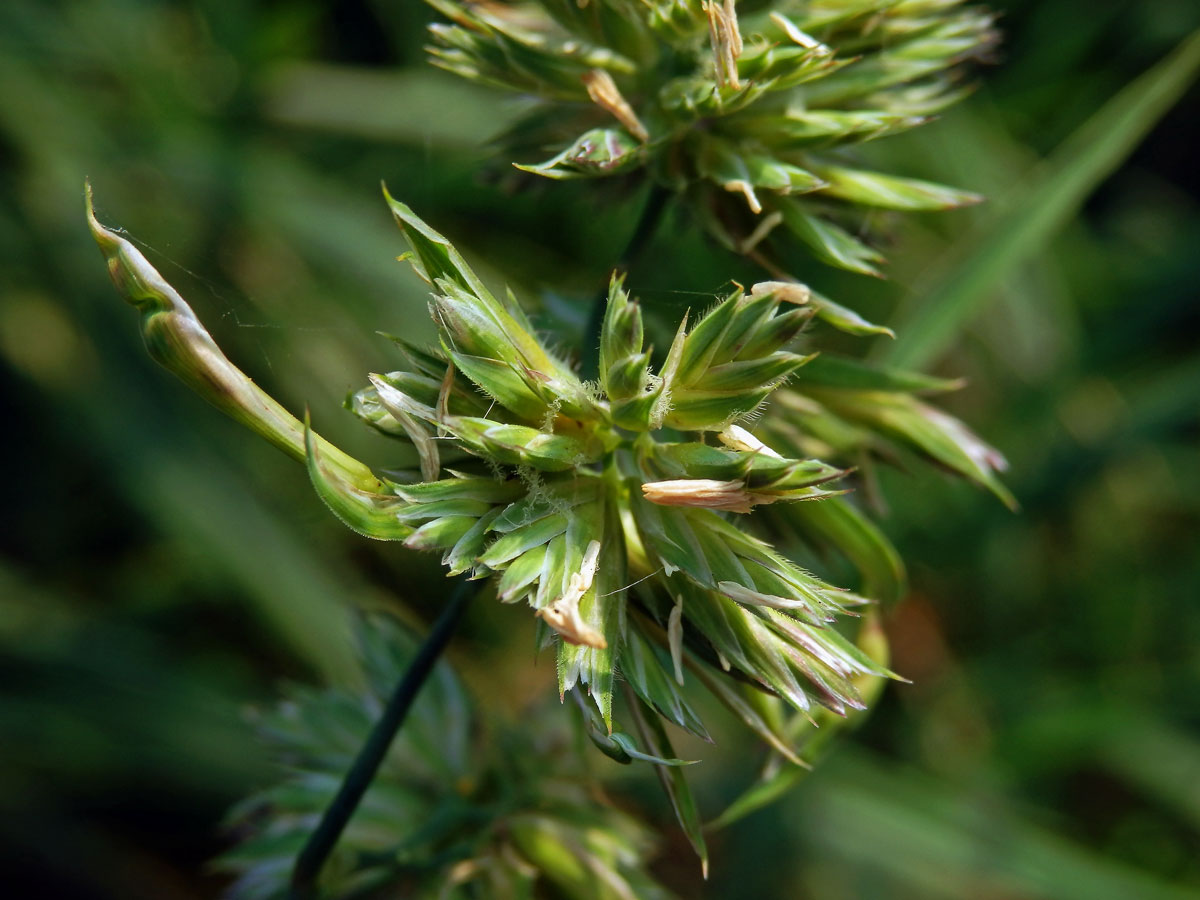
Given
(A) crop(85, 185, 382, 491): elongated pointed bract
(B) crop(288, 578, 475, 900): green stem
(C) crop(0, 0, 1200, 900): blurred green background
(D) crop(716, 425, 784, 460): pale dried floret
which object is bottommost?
(C) crop(0, 0, 1200, 900): blurred green background

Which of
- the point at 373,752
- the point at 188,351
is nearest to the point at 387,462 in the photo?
the point at 373,752

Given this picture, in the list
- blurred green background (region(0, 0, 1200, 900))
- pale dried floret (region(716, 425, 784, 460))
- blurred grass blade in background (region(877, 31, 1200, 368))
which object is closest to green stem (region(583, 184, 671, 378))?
pale dried floret (region(716, 425, 784, 460))

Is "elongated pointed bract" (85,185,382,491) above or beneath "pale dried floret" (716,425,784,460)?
above

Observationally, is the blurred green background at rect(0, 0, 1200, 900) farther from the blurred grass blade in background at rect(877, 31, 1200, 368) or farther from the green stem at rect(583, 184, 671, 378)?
the green stem at rect(583, 184, 671, 378)

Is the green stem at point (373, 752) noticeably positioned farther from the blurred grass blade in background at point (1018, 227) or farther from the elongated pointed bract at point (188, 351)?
the blurred grass blade in background at point (1018, 227)

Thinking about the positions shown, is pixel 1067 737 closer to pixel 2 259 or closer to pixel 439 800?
pixel 439 800

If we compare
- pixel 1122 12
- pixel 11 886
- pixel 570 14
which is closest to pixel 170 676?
pixel 11 886

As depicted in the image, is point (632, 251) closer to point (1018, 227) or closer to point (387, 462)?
point (1018, 227)
